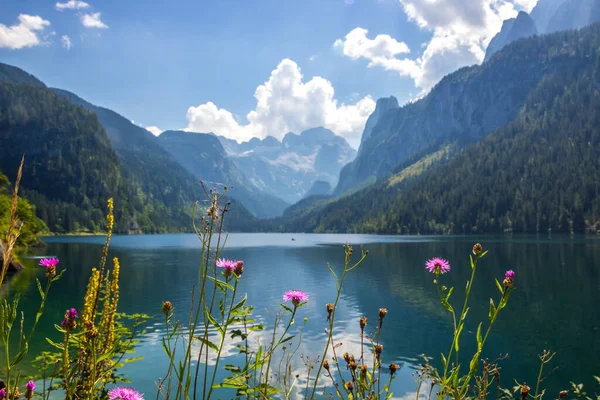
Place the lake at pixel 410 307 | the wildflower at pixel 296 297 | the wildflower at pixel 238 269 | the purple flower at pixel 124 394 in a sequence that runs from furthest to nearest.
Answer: the lake at pixel 410 307 < the wildflower at pixel 296 297 < the wildflower at pixel 238 269 < the purple flower at pixel 124 394

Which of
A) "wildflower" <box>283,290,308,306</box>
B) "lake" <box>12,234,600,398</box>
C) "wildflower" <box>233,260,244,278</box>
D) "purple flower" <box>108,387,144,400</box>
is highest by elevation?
"wildflower" <box>233,260,244,278</box>

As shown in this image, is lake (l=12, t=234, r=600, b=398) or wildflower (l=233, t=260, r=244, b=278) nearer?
wildflower (l=233, t=260, r=244, b=278)

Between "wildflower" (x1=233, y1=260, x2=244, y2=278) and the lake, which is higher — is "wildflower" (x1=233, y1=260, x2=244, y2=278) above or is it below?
above

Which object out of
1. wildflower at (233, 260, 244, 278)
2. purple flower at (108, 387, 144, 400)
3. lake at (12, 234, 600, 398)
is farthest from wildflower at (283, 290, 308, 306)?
lake at (12, 234, 600, 398)

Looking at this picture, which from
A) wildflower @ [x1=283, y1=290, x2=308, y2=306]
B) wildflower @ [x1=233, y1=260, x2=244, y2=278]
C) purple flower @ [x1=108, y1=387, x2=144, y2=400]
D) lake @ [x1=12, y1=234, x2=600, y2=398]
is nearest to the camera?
purple flower @ [x1=108, y1=387, x2=144, y2=400]

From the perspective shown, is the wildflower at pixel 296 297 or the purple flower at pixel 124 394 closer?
the purple flower at pixel 124 394

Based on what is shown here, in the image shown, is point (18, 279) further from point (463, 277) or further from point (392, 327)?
point (463, 277)

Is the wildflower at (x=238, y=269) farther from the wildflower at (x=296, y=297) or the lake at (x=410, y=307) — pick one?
the lake at (x=410, y=307)

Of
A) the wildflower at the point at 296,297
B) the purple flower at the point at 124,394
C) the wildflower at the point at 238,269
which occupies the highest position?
the wildflower at the point at 238,269

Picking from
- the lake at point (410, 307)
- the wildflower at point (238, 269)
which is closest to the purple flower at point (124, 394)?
the wildflower at point (238, 269)

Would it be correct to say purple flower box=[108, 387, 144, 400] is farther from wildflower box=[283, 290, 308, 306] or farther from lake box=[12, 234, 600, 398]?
lake box=[12, 234, 600, 398]

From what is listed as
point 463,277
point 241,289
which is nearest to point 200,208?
point 241,289

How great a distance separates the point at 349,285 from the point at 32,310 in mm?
30741

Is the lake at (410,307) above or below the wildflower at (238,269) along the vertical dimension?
below
